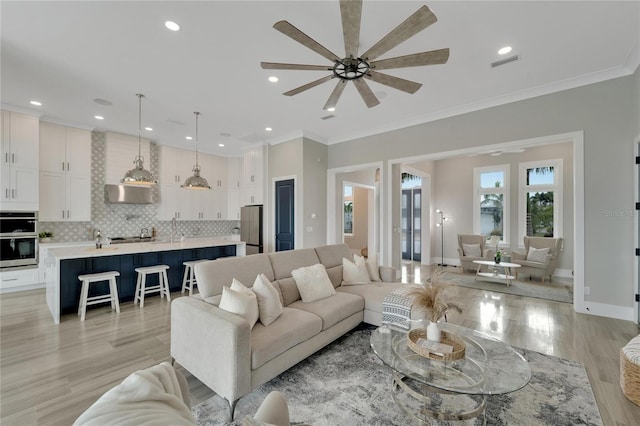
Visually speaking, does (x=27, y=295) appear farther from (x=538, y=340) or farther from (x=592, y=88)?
(x=592, y=88)

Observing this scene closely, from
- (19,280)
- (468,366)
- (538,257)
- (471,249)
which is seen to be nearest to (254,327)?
(468,366)

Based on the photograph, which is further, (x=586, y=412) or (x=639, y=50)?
(x=639, y=50)

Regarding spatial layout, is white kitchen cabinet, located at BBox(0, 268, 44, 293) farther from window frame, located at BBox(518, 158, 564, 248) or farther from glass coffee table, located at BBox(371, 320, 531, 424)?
window frame, located at BBox(518, 158, 564, 248)

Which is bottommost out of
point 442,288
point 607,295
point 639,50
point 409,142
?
point 607,295

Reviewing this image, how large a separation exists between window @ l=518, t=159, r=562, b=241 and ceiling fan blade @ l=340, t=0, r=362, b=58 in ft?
21.9

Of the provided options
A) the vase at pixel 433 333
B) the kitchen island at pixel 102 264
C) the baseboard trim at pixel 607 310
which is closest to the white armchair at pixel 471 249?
the baseboard trim at pixel 607 310

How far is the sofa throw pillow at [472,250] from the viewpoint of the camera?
664 centimetres

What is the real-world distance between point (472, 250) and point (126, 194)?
826cm

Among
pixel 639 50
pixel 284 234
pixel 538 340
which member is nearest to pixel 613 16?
pixel 639 50

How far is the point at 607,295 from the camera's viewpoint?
3.71 metres

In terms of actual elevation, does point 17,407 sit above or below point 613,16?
below

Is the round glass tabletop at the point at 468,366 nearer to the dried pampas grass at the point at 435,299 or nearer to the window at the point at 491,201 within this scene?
the dried pampas grass at the point at 435,299

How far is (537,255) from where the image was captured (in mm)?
5879

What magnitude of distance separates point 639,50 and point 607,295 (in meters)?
3.04
